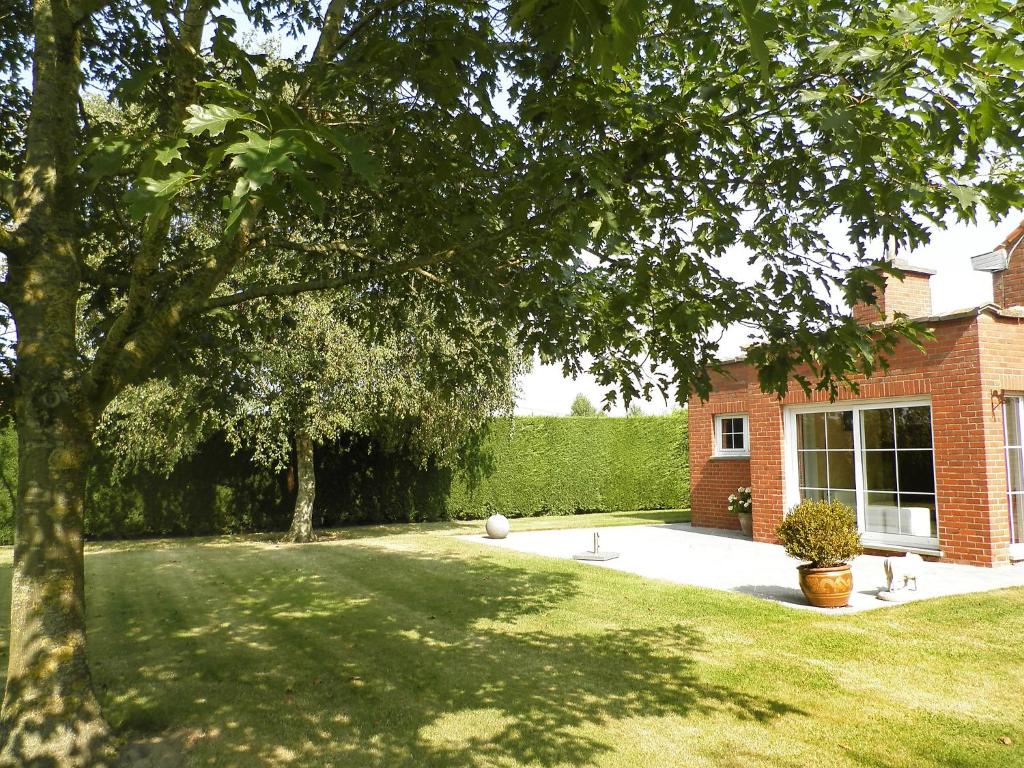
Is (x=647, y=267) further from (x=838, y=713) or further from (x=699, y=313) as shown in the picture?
(x=838, y=713)

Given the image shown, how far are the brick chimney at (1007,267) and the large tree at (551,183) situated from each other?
12.9 meters

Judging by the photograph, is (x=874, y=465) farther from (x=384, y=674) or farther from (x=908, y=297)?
(x=384, y=674)

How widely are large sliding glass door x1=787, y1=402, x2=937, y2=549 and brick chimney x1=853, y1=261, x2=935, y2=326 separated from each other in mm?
1787

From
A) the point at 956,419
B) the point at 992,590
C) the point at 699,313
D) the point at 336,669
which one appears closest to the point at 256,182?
the point at 699,313

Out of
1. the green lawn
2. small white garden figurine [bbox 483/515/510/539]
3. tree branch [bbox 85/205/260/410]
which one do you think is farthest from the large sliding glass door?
tree branch [bbox 85/205/260/410]

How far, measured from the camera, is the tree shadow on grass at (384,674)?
4250mm

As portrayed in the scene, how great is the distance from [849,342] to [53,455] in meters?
4.64

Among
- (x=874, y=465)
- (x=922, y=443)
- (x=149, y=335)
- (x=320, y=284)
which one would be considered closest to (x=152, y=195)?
(x=149, y=335)

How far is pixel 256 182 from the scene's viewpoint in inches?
76.9

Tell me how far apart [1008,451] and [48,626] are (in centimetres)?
1151

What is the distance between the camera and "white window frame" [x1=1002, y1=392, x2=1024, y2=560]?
9.77 metres

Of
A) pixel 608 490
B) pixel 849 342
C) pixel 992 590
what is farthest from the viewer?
pixel 608 490

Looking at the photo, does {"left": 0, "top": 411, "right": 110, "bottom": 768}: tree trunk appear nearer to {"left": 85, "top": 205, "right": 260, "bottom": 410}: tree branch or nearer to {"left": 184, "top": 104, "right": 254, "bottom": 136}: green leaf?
{"left": 85, "top": 205, "right": 260, "bottom": 410}: tree branch

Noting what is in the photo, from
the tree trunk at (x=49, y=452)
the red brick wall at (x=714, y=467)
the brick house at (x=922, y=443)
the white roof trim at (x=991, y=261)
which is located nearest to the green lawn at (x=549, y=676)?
the tree trunk at (x=49, y=452)
